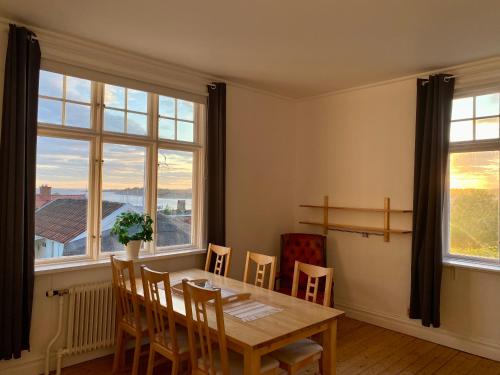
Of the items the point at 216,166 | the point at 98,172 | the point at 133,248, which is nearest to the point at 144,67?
the point at 98,172

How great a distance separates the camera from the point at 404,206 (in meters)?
3.93

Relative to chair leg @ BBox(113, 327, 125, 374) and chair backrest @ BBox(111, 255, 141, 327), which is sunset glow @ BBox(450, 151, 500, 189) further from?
chair leg @ BBox(113, 327, 125, 374)

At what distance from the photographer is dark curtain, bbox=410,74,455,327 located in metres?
3.52

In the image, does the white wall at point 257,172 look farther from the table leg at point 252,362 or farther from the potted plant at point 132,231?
the table leg at point 252,362

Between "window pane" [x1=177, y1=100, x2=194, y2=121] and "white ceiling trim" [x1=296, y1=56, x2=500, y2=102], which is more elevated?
"white ceiling trim" [x1=296, y1=56, x2=500, y2=102]

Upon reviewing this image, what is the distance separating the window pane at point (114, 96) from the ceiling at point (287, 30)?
0.40 metres

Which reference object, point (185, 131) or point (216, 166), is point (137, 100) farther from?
point (216, 166)

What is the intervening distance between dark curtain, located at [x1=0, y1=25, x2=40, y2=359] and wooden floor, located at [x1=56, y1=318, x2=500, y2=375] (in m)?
0.64

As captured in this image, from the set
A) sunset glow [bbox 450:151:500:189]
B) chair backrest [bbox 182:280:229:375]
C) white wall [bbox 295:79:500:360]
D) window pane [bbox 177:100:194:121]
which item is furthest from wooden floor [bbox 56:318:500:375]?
window pane [bbox 177:100:194:121]

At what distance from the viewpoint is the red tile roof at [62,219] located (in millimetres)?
3068

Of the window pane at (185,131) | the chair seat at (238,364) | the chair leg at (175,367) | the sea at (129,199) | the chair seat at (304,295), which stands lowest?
the chair leg at (175,367)

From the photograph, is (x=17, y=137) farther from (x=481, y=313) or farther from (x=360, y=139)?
(x=481, y=313)

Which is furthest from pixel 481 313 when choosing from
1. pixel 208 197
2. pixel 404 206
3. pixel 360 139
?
pixel 208 197

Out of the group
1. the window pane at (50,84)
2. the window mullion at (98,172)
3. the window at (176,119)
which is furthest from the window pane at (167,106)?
the window pane at (50,84)
